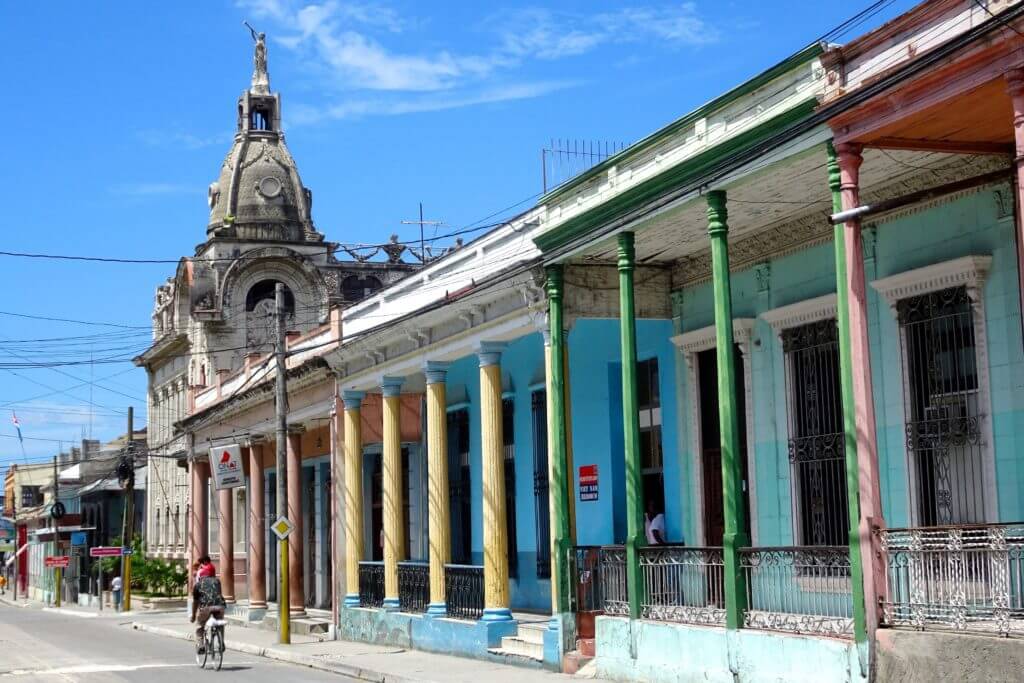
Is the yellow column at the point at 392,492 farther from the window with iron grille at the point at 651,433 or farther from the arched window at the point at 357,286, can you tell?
the arched window at the point at 357,286

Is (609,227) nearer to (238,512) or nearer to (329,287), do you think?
(238,512)

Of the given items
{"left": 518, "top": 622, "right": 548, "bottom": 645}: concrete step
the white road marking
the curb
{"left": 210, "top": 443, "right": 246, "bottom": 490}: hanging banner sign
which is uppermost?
{"left": 210, "top": 443, "right": 246, "bottom": 490}: hanging banner sign

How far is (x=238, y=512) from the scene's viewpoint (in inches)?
1465

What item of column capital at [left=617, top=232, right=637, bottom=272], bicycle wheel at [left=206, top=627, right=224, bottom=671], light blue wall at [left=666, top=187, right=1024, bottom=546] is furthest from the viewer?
bicycle wheel at [left=206, top=627, right=224, bottom=671]

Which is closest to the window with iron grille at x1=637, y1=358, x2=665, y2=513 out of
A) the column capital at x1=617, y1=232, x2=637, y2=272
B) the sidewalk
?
the sidewalk

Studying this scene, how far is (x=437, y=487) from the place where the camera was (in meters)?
20.5

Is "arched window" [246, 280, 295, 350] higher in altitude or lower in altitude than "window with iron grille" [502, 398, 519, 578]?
higher

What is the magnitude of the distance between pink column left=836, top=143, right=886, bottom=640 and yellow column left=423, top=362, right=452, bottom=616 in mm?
9934

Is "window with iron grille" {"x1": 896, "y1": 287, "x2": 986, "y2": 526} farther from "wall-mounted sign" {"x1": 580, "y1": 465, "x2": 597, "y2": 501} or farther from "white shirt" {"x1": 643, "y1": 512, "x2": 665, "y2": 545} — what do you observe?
"wall-mounted sign" {"x1": 580, "y1": 465, "x2": 597, "y2": 501}

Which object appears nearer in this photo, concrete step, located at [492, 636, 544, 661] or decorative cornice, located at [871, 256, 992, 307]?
decorative cornice, located at [871, 256, 992, 307]

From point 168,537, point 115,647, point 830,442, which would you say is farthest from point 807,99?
point 168,537

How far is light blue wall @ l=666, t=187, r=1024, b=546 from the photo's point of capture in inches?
500

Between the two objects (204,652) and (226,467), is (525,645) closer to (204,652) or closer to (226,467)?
(204,652)

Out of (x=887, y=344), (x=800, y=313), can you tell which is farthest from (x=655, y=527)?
(x=887, y=344)
